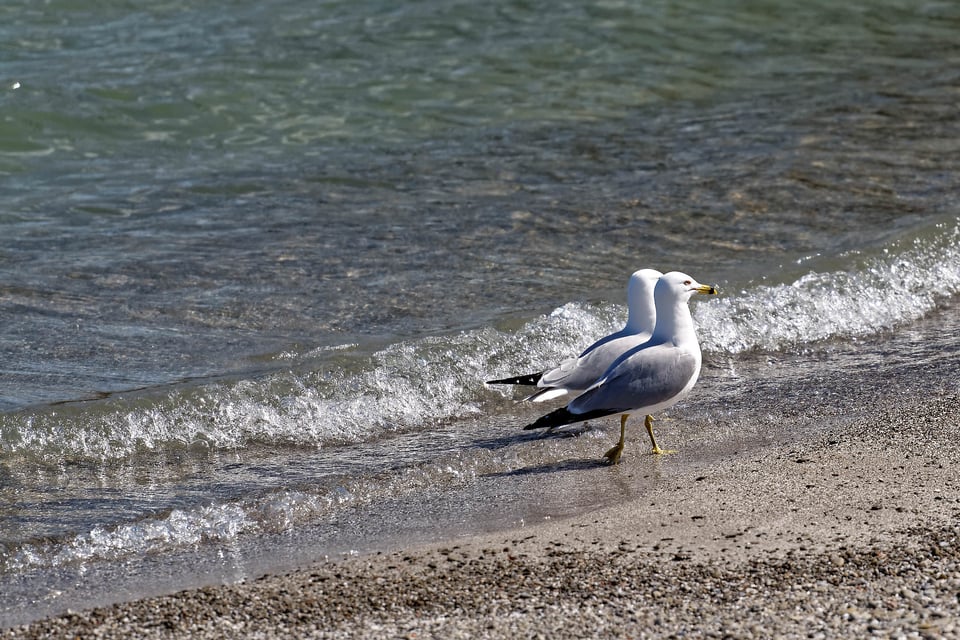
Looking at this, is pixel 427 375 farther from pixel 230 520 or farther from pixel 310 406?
pixel 230 520

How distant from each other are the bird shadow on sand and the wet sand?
0.59m

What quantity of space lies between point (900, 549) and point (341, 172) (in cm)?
723

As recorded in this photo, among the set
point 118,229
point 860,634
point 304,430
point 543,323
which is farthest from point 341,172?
point 860,634

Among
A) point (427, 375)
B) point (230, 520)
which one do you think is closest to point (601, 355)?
point (427, 375)

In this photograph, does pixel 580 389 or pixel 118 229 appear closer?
pixel 580 389

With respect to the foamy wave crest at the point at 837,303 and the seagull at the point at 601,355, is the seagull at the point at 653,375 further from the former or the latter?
the foamy wave crest at the point at 837,303

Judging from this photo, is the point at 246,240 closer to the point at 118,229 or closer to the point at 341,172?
the point at 118,229

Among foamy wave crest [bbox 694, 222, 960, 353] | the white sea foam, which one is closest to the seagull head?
the white sea foam

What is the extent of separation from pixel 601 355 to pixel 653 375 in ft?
1.20

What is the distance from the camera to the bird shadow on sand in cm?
559

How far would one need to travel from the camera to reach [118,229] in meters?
9.34

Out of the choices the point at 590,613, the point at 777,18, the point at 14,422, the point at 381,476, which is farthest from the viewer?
the point at 777,18

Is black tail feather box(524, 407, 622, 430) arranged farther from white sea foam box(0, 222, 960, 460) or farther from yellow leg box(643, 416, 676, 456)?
white sea foam box(0, 222, 960, 460)

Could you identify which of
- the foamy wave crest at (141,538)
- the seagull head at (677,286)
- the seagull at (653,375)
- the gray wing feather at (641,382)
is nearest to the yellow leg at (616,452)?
the seagull at (653,375)
